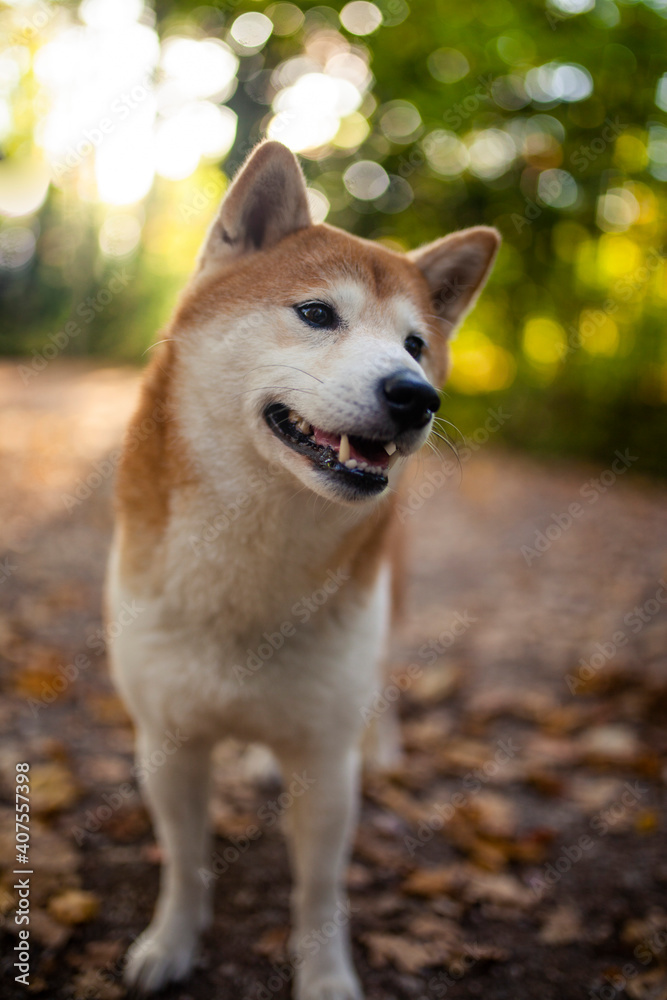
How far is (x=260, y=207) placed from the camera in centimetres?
196

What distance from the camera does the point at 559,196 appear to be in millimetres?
10250

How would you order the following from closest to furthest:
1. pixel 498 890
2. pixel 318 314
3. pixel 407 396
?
pixel 407 396 → pixel 318 314 → pixel 498 890

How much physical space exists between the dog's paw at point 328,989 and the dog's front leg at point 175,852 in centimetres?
→ 36

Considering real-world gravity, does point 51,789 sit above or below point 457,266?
below

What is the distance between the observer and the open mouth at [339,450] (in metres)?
1.62

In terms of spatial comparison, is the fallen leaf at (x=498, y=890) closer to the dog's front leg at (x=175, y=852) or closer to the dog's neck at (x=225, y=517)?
the dog's front leg at (x=175, y=852)

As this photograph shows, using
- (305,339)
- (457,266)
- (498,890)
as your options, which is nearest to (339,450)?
(305,339)

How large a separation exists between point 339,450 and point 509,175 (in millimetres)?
10296

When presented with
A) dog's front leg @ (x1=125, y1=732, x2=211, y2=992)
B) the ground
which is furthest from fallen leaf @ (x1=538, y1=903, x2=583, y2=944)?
dog's front leg @ (x1=125, y1=732, x2=211, y2=992)

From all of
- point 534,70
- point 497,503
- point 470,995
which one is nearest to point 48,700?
point 470,995

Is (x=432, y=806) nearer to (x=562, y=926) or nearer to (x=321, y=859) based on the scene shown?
(x=562, y=926)

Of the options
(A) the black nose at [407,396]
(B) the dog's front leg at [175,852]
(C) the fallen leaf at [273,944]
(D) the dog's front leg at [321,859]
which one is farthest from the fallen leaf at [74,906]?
(A) the black nose at [407,396]

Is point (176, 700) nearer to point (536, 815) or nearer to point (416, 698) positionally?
point (536, 815)

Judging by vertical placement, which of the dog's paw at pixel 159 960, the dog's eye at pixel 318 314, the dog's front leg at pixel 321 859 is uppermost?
the dog's eye at pixel 318 314
